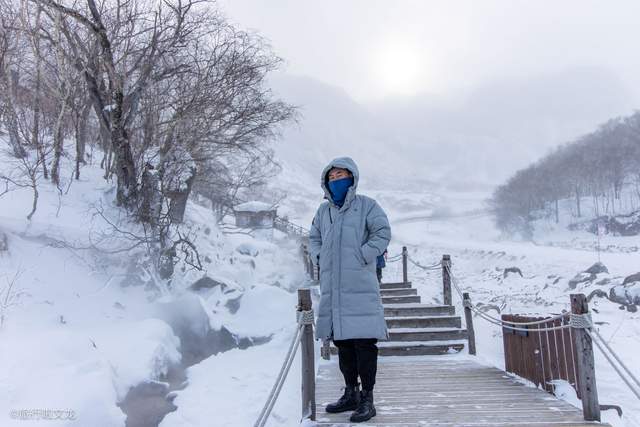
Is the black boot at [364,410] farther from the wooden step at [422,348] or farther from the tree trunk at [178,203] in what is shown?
the tree trunk at [178,203]

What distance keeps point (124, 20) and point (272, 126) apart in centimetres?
440

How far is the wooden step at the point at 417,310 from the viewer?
25.5ft

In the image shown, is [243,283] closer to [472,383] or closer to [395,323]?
[395,323]

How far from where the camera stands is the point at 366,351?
3.49 meters

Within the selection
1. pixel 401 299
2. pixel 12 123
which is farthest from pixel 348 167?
pixel 12 123

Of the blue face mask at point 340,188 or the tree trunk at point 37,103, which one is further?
the tree trunk at point 37,103

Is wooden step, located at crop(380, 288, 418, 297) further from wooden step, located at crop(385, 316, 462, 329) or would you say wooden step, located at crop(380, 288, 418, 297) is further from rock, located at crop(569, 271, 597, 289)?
rock, located at crop(569, 271, 597, 289)

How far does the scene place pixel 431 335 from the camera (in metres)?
7.09

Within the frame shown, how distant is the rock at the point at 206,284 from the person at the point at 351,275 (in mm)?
6875

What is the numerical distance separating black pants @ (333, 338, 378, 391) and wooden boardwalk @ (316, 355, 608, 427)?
0.42 m

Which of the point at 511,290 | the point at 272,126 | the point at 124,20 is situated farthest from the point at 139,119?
the point at 511,290

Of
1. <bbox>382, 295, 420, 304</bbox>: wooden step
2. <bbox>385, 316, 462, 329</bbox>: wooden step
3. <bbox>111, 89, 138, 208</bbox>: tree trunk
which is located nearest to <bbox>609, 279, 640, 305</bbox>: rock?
<bbox>382, 295, 420, 304</bbox>: wooden step

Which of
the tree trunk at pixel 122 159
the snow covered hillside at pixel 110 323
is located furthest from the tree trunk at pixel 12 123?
the tree trunk at pixel 122 159

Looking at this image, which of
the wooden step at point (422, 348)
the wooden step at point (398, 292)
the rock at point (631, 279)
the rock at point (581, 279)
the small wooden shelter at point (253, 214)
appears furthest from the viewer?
the small wooden shelter at point (253, 214)
